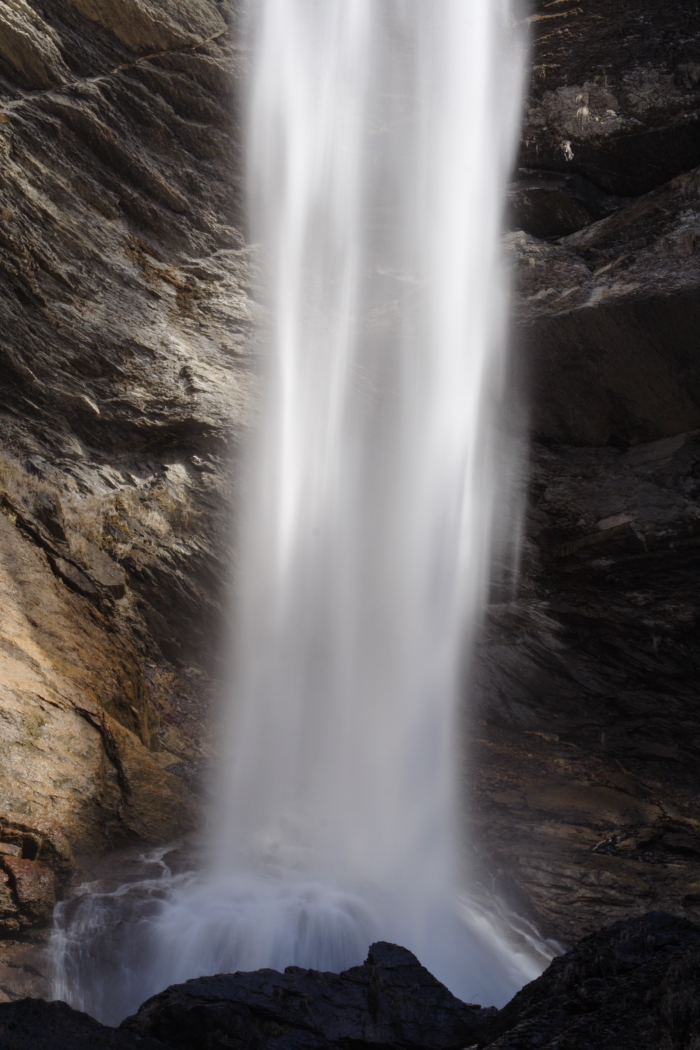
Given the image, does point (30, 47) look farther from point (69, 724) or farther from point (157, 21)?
point (69, 724)

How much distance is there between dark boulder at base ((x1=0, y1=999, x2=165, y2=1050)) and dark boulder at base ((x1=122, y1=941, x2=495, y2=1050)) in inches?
12.3

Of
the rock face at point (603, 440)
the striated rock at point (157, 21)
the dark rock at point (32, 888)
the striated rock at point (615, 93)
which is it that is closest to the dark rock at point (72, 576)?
the dark rock at point (32, 888)

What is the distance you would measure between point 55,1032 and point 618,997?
112 inches


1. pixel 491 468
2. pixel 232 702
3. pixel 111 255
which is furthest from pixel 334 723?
pixel 111 255

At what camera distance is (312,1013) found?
4258 mm

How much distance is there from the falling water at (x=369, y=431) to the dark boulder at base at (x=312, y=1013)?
275cm

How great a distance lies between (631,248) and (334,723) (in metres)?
8.41

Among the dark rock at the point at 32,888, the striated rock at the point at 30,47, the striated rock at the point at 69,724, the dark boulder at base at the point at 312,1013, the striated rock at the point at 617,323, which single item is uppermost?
the striated rock at the point at 30,47

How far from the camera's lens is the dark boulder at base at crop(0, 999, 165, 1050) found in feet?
11.2

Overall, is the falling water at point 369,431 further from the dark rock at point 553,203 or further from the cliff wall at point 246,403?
the cliff wall at point 246,403

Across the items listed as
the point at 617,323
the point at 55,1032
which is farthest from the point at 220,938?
the point at 617,323

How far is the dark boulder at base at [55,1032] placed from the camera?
341 centimetres

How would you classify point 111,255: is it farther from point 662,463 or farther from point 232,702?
point 662,463

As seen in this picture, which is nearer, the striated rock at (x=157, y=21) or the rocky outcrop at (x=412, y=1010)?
the rocky outcrop at (x=412, y=1010)
